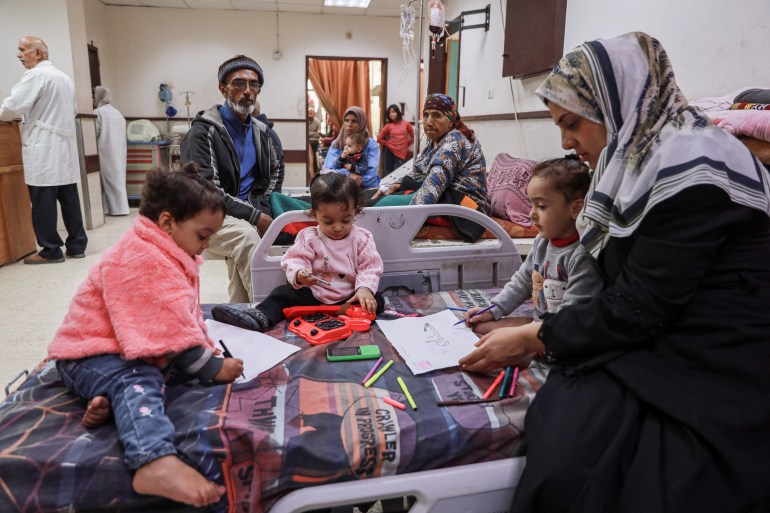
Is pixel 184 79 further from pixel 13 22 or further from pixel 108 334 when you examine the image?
pixel 108 334

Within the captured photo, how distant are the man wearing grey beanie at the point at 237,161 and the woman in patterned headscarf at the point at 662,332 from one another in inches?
70.7

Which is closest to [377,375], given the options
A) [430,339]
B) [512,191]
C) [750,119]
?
[430,339]

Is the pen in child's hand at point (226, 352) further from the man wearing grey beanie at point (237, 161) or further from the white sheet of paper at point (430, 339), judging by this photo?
the man wearing grey beanie at point (237, 161)

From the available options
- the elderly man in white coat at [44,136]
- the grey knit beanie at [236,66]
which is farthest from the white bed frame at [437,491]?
the elderly man in white coat at [44,136]

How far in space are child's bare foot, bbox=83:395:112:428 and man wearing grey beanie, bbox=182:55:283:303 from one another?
1.39m

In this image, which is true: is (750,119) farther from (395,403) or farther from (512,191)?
(512,191)

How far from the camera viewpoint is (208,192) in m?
1.30

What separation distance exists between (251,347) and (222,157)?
57.6 inches

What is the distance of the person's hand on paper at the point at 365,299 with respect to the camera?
5.92 ft

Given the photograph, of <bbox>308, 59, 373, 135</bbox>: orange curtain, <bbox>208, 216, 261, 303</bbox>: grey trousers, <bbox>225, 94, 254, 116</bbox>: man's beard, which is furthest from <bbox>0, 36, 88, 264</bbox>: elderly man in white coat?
<bbox>308, 59, 373, 135</bbox>: orange curtain

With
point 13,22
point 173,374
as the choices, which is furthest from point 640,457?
point 13,22

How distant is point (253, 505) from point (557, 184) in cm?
113

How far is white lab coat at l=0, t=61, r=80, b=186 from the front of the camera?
4.16m

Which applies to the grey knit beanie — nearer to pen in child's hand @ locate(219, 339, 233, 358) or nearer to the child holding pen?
pen in child's hand @ locate(219, 339, 233, 358)
